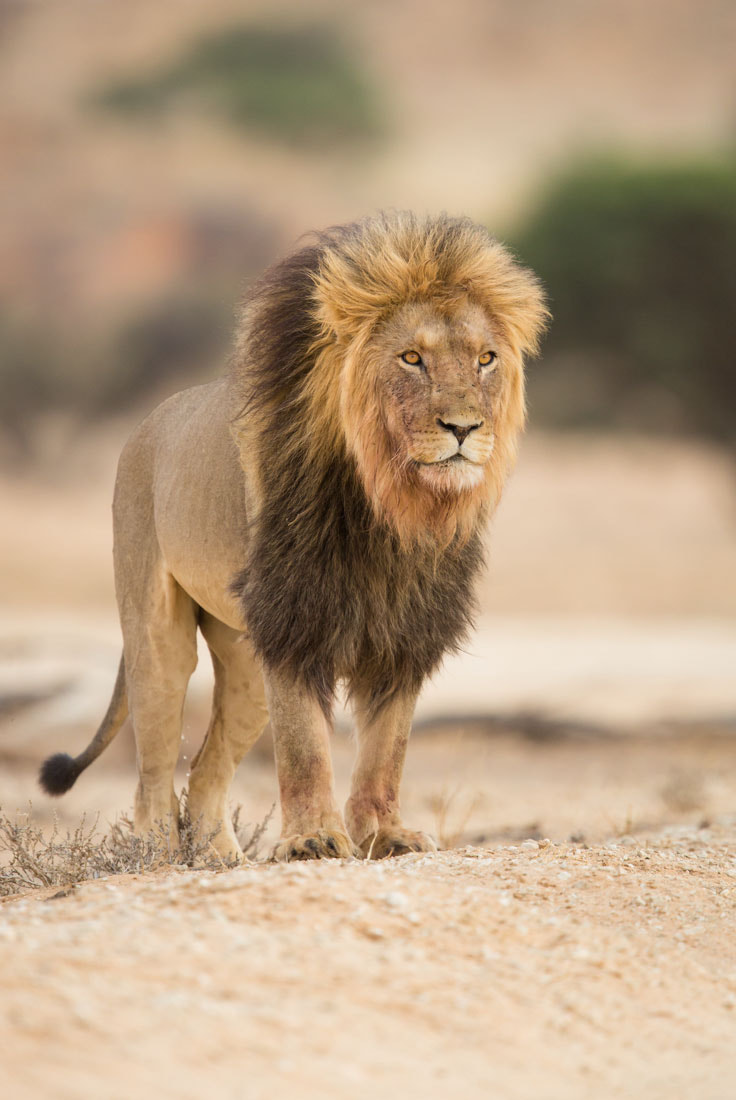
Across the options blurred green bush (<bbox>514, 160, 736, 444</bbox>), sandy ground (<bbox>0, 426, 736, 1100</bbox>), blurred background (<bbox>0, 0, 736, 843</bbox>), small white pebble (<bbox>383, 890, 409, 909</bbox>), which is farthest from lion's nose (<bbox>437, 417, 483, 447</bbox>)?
blurred green bush (<bbox>514, 160, 736, 444</bbox>)

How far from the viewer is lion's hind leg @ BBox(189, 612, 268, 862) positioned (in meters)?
5.78

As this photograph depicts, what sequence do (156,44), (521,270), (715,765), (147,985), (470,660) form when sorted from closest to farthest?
(147,985) < (521,270) < (715,765) < (470,660) < (156,44)

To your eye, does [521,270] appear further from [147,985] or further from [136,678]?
[147,985]

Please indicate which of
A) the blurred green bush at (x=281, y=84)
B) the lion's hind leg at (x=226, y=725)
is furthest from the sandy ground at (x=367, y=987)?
the blurred green bush at (x=281, y=84)

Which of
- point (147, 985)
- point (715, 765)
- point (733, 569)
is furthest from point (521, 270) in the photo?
point (733, 569)

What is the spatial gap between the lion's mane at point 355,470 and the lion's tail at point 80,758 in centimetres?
155

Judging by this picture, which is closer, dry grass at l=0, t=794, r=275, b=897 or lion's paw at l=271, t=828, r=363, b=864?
lion's paw at l=271, t=828, r=363, b=864

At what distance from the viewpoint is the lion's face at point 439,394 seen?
4.23 m

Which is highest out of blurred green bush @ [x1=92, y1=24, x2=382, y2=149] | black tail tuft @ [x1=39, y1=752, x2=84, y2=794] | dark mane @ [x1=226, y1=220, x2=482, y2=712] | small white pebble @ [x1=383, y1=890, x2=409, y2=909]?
blurred green bush @ [x1=92, y1=24, x2=382, y2=149]

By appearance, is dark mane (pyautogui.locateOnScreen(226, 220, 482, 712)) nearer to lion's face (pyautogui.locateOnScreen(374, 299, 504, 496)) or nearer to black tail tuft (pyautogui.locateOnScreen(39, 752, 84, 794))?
lion's face (pyautogui.locateOnScreen(374, 299, 504, 496))

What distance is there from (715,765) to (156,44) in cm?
2413

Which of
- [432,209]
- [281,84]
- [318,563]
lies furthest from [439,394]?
[432,209]

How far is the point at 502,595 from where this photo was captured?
25.5 meters

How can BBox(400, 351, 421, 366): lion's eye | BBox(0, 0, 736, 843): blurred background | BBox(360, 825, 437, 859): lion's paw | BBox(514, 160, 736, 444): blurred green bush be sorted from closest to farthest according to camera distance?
BBox(400, 351, 421, 366): lion's eye, BBox(360, 825, 437, 859): lion's paw, BBox(514, 160, 736, 444): blurred green bush, BBox(0, 0, 736, 843): blurred background
